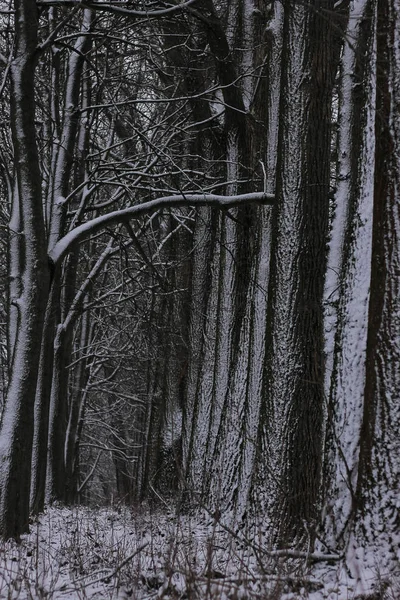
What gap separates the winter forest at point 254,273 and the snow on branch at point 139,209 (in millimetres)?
23

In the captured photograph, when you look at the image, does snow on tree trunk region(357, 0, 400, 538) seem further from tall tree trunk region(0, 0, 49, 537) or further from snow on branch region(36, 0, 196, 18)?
tall tree trunk region(0, 0, 49, 537)

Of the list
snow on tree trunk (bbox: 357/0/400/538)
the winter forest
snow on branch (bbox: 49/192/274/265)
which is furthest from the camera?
snow on branch (bbox: 49/192/274/265)

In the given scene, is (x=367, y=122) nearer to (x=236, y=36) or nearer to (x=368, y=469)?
(x=368, y=469)

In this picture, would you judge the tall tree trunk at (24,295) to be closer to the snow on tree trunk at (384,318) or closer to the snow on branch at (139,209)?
the snow on branch at (139,209)

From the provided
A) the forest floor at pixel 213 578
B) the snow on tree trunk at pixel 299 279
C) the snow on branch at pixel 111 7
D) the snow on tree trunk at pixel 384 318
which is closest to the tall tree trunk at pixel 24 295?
the snow on branch at pixel 111 7

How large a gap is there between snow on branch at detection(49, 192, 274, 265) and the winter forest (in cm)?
2

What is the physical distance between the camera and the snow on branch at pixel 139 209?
949cm

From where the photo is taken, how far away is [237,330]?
1188 centimetres

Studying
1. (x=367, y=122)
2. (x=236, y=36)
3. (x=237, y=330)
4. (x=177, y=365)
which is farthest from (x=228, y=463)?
(x=236, y=36)

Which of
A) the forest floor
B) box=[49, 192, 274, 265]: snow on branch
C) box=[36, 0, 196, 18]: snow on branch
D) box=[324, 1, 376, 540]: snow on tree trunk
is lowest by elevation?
the forest floor

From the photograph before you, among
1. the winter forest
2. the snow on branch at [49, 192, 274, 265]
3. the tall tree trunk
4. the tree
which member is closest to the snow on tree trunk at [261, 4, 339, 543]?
the winter forest

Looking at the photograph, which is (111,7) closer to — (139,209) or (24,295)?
(139,209)

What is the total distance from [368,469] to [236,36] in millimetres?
9162

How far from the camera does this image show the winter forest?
5.58 m
